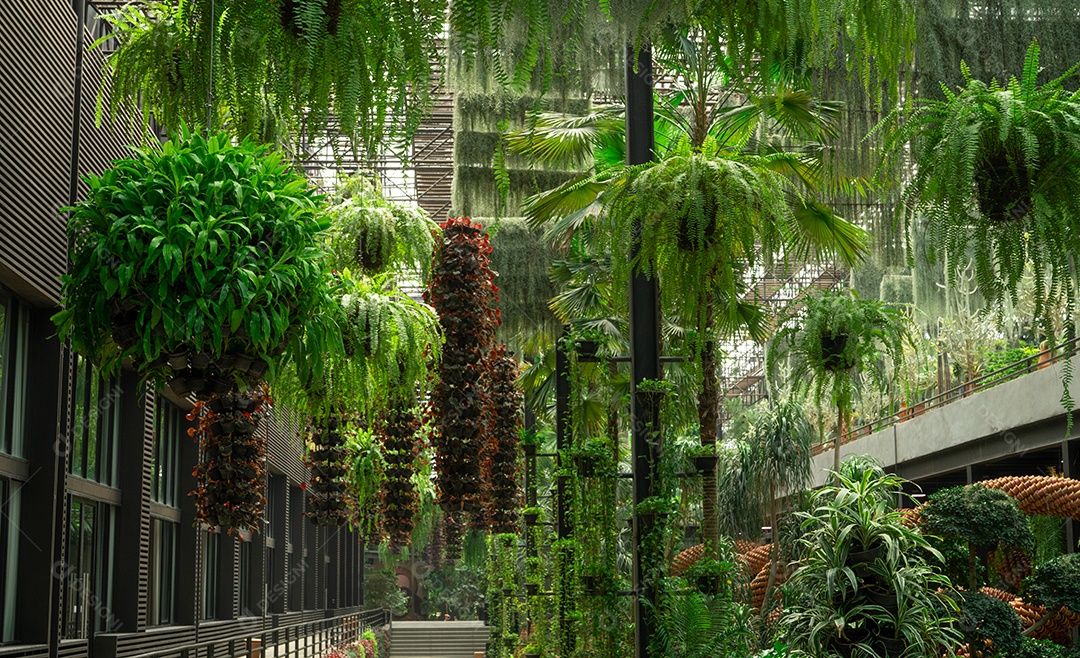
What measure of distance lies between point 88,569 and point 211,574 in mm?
5201

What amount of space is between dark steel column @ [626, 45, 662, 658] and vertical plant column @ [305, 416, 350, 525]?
2.17 m

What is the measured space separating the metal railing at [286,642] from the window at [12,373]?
1.46 m

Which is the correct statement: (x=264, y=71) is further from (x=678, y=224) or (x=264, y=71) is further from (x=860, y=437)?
(x=860, y=437)

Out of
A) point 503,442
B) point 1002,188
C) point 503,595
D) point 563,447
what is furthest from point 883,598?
point 503,595

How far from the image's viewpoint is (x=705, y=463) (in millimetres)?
5008

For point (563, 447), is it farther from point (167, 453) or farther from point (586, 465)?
point (167, 453)

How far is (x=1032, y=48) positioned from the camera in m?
3.18

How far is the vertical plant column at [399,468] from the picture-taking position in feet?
22.8

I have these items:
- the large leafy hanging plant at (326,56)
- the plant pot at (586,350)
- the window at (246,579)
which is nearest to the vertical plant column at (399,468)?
the plant pot at (586,350)

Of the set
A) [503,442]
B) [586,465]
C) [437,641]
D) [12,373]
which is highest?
[12,373]

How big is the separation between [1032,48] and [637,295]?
190 cm

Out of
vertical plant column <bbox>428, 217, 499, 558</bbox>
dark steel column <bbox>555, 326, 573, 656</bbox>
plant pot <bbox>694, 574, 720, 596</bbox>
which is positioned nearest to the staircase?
dark steel column <bbox>555, 326, 573, 656</bbox>

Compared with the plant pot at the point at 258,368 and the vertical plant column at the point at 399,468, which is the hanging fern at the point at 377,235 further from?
the plant pot at the point at 258,368

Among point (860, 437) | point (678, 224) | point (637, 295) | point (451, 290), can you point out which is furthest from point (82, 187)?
point (860, 437)
